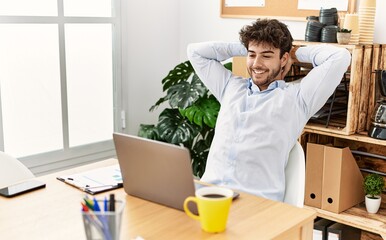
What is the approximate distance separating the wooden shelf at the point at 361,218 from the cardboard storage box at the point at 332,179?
0.09 ft

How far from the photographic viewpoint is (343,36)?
2.57 m

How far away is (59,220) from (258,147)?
2.79ft

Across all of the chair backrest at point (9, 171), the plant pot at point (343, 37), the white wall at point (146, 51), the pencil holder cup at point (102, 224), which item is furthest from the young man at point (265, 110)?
the white wall at point (146, 51)

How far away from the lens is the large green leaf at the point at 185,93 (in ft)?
10.3

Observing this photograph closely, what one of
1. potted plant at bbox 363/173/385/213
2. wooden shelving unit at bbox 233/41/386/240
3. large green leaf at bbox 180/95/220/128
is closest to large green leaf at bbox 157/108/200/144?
large green leaf at bbox 180/95/220/128

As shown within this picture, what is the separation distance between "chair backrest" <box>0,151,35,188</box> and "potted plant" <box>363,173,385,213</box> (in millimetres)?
1648

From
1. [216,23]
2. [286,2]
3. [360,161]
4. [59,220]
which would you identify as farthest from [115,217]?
[216,23]

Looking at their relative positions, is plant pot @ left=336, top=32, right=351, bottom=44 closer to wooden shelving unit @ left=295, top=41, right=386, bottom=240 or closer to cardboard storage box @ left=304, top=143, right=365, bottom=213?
wooden shelving unit @ left=295, top=41, right=386, bottom=240

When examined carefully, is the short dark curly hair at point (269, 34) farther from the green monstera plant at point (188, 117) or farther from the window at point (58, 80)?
the window at point (58, 80)

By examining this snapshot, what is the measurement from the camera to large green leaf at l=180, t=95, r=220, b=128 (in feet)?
10.2

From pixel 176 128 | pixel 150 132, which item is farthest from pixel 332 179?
pixel 150 132

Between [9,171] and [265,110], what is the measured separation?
102cm

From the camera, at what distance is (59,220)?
59.2 inches

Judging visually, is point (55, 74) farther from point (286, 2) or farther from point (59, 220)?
Result: point (59, 220)
